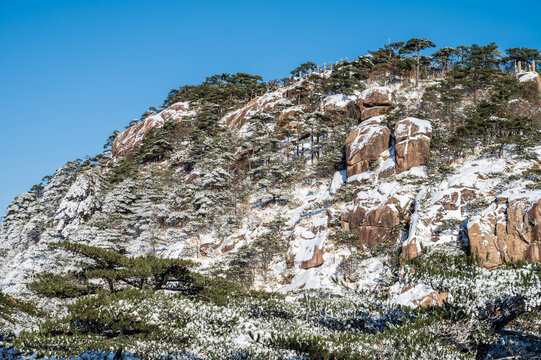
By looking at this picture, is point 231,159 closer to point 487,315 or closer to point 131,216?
point 131,216

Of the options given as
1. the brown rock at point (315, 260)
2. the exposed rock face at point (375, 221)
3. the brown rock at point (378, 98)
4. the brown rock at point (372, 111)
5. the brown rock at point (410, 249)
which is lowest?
the brown rock at point (315, 260)

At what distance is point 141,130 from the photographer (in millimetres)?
66438

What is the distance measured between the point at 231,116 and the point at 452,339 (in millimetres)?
53132

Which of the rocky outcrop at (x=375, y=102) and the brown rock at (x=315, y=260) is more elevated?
the rocky outcrop at (x=375, y=102)

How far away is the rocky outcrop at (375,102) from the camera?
37.2 metres

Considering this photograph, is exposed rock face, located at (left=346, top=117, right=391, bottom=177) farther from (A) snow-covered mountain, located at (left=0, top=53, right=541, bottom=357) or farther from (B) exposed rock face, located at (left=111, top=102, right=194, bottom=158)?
(B) exposed rock face, located at (left=111, top=102, right=194, bottom=158)

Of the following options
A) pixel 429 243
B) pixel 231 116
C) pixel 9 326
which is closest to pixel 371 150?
pixel 429 243

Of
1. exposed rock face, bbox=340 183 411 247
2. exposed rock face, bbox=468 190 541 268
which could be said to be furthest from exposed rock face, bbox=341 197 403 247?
exposed rock face, bbox=468 190 541 268

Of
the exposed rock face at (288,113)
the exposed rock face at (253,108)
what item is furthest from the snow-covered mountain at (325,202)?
the exposed rock face at (253,108)

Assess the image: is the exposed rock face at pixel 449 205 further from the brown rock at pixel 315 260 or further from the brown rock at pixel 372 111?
the brown rock at pixel 372 111

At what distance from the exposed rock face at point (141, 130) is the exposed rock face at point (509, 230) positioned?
175 feet

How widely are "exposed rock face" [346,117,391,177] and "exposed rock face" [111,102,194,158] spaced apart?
40.1 metres

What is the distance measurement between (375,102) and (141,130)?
46200 mm

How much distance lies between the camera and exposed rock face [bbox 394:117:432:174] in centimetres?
2848
